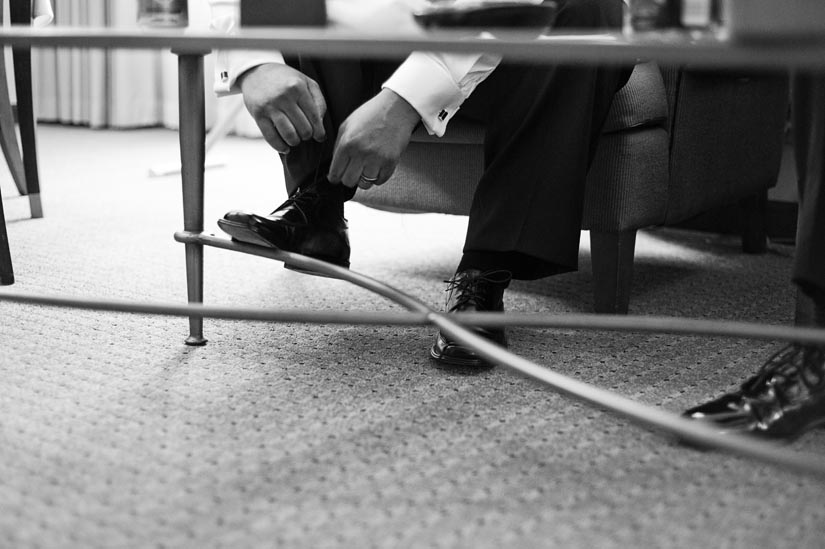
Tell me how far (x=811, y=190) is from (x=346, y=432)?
0.52m

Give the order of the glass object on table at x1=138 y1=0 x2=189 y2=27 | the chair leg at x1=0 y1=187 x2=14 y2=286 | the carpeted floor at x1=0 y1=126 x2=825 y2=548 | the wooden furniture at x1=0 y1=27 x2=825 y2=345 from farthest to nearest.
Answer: the chair leg at x1=0 y1=187 x2=14 y2=286
the glass object on table at x1=138 y1=0 x2=189 y2=27
the carpeted floor at x1=0 y1=126 x2=825 y2=548
the wooden furniture at x1=0 y1=27 x2=825 y2=345

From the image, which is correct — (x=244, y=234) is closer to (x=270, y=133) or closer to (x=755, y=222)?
(x=270, y=133)

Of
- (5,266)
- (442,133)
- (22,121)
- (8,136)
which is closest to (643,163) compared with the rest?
(442,133)

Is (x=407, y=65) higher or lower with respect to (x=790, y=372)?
higher

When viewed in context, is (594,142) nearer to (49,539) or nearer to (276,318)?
(276,318)

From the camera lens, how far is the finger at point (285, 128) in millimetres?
1052

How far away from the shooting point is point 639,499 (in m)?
0.71

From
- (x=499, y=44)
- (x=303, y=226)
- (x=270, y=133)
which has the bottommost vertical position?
(x=303, y=226)

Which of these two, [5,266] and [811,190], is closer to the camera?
[811,190]

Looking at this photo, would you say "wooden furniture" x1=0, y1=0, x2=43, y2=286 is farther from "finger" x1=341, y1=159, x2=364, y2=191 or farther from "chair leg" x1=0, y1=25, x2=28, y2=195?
"finger" x1=341, y1=159, x2=364, y2=191

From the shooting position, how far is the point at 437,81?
1040 mm

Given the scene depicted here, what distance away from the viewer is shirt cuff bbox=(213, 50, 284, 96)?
3.56 ft

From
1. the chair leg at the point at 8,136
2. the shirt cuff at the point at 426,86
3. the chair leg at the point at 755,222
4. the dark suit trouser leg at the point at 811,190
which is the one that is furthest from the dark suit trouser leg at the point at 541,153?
the chair leg at the point at 8,136

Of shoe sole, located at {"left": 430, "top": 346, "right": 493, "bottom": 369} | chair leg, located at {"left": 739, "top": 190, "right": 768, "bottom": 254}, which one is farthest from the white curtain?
shoe sole, located at {"left": 430, "top": 346, "right": 493, "bottom": 369}
